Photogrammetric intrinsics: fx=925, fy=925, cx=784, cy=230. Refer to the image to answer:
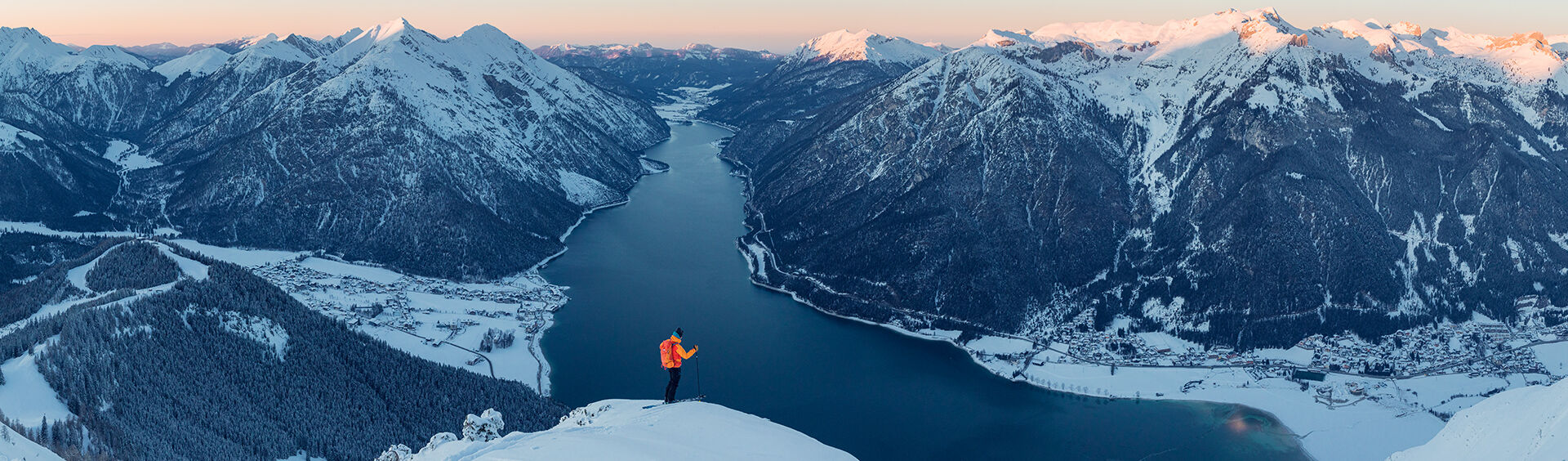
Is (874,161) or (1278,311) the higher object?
(874,161)

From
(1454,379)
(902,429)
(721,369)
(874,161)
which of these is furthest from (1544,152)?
(721,369)

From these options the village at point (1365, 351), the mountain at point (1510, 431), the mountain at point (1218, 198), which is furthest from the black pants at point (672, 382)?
the mountain at point (1218, 198)

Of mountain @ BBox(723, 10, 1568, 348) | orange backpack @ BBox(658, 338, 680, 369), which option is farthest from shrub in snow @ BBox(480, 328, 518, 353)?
orange backpack @ BBox(658, 338, 680, 369)

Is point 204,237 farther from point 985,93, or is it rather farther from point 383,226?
point 985,93

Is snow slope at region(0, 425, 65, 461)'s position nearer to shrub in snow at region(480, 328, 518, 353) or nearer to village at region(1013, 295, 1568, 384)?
shrub in snow at region(480, 328, 518, 353)

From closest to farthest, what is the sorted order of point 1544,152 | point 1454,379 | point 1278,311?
point 1454,379
point 1278,311
point 1544,152
